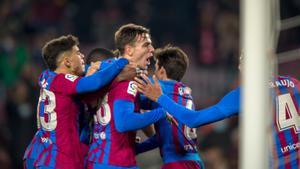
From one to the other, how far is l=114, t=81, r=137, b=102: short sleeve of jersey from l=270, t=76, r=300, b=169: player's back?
3.00ft

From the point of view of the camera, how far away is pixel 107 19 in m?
12.2

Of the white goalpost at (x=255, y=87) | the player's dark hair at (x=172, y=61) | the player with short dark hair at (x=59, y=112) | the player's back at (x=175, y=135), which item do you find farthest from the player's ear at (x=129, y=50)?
the white goalpost at (x=255, y=87)

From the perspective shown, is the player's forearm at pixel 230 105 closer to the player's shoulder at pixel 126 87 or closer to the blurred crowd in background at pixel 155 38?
the player's shoulder at pixel 126 87

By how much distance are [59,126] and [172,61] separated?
102cm

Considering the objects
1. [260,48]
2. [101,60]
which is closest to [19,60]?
[101,60]

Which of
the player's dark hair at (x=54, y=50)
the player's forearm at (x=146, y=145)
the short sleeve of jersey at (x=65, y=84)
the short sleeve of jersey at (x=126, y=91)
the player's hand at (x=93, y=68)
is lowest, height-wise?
the player's forearm at (x=146, y=145)

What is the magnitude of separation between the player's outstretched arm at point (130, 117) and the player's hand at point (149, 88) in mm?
98

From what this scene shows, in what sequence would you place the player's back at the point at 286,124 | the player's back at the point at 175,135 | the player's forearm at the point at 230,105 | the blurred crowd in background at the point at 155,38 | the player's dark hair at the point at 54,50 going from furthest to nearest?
the blurred crowd in background at the point at 155,38 < the player's back at the point at 175,135 < the player's dark hair at the point at 54,50 < the player's back at the point at 286,124 < the player's forearm at the point at 230,105

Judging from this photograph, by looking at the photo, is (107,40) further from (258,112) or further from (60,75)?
(258,112)

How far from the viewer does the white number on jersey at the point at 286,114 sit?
5.69m

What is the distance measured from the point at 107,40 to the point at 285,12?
2458 mm

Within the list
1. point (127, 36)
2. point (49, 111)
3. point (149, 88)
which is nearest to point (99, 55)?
point (127, 36)

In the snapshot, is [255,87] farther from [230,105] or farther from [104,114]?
[104,114]

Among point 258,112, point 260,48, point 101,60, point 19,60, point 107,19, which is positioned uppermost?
point 107,19
